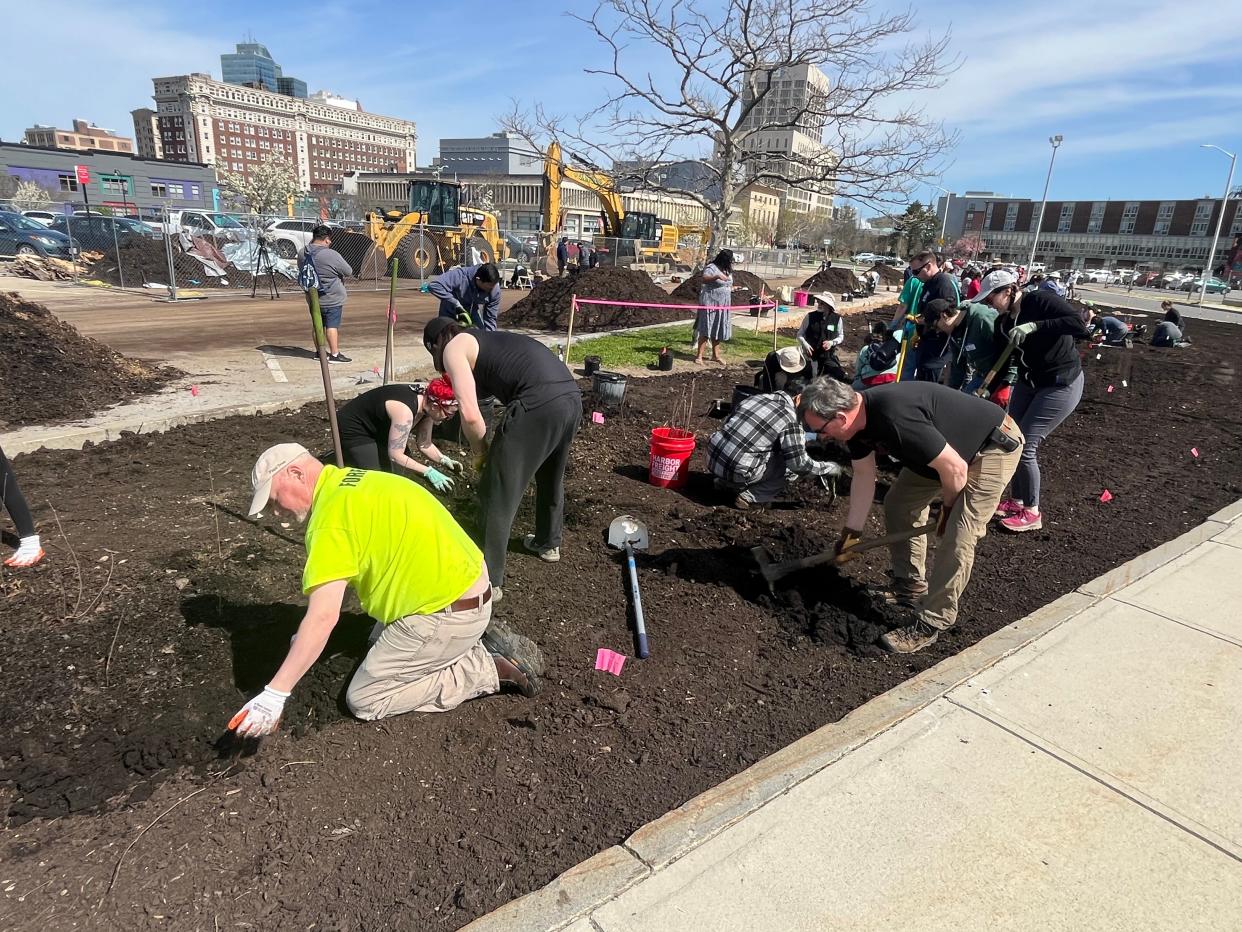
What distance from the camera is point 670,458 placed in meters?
5.71

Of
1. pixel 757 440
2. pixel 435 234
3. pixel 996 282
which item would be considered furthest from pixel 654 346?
pixel 435 234

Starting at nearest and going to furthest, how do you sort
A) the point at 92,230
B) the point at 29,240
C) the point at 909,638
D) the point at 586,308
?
the point at 909,638 → the point at 586,308 → the point at 29,240 → the point at 92,230

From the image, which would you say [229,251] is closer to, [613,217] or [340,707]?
[613,217]

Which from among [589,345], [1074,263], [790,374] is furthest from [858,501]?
[1074,263]

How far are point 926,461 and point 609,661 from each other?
1776mm

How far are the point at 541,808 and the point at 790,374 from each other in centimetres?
538

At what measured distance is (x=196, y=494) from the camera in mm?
4789

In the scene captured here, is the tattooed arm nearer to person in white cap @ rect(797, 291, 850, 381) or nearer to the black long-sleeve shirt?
the black long-sleeve shirt

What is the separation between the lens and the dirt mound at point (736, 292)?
57.4 feet

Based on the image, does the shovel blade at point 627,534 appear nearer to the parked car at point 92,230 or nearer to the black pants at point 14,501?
the black pants at point 14,501

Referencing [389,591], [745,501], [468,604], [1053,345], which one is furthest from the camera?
[745,501]

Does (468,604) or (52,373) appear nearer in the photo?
(468,604)

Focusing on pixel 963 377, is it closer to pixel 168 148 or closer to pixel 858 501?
pixel 858 501

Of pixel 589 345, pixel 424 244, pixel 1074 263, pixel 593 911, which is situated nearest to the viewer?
pixel 593 911
